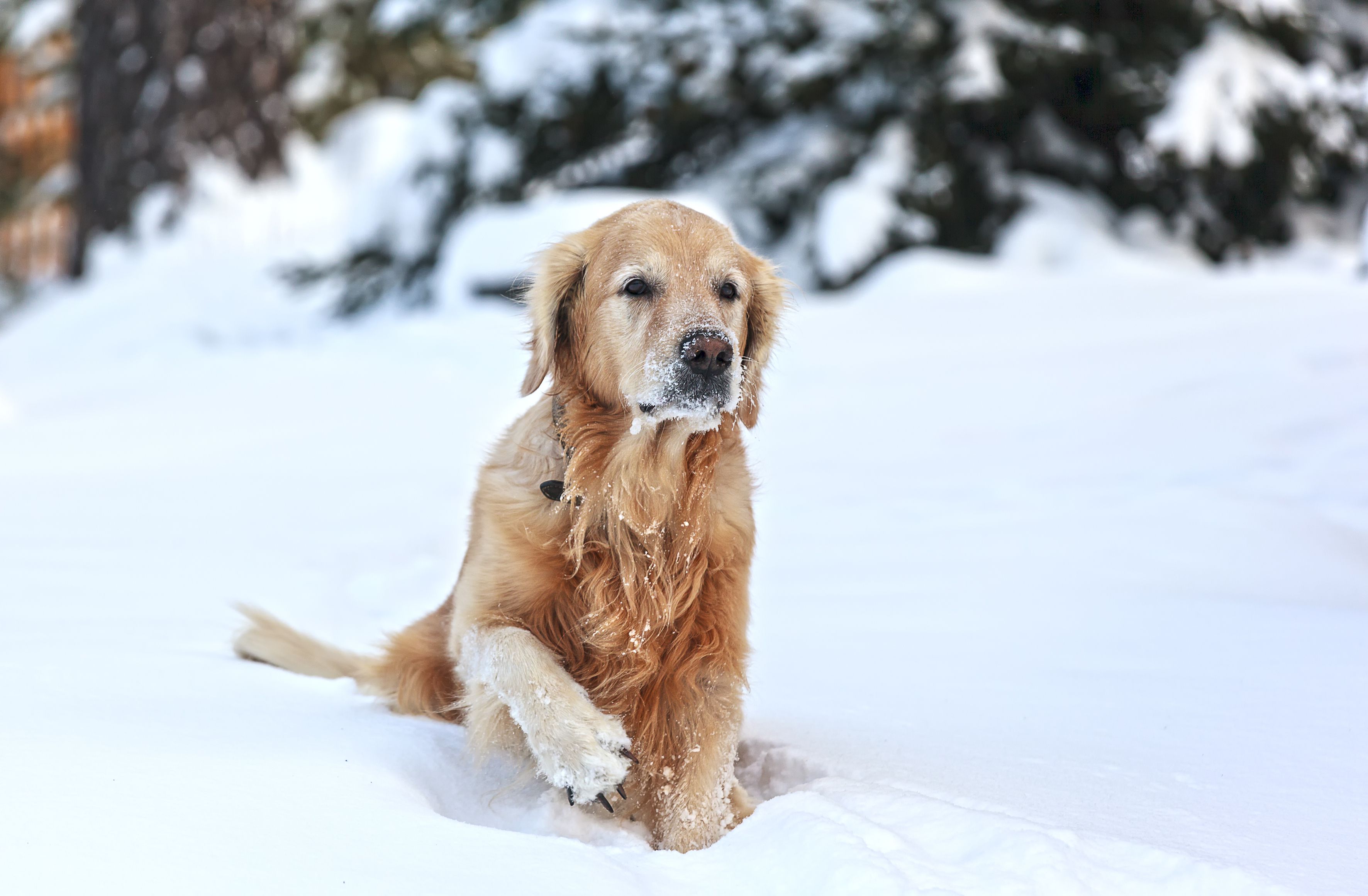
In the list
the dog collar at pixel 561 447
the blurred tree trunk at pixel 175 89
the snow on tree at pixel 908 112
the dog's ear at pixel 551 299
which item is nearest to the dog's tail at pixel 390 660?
the dog collar at pixel 561 447

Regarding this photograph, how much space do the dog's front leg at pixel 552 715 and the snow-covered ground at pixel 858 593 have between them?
13 cm

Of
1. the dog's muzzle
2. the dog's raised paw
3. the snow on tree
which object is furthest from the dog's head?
the snow on tree

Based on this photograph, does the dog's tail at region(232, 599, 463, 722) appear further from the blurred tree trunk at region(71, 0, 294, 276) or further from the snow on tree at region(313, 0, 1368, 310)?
the blurred tree trunk at region(71, 0, 294, 276)

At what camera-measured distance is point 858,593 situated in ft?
12.1

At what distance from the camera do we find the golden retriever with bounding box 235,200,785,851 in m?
2.39

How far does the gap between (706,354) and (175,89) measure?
1027 cm

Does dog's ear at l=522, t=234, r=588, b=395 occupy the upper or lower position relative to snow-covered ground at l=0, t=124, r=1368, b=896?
upper

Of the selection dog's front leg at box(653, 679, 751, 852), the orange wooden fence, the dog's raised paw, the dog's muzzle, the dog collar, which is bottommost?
the orange wooden fence

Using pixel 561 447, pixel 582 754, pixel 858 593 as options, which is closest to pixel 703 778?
pixel 582 754

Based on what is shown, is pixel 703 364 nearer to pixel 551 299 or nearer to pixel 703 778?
pixel 551 299

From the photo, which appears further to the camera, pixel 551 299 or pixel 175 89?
pixel 175 89

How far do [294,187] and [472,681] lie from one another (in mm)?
10406

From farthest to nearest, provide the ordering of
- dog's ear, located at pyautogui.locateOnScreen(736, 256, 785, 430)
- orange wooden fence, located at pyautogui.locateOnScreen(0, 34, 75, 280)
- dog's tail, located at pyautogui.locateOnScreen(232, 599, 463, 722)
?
orange wooden fence, located at pyautogui.locateOnScreen(0, 34, 75, 280)
dog's ear, located at pyautogui.locateOnScreen(736, 256, 785, 430)
dog's tail, located at pyautogui.locateOnScreen(232, 599, 463, 722)

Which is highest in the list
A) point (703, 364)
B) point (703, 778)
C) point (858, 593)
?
point (703, 364)
